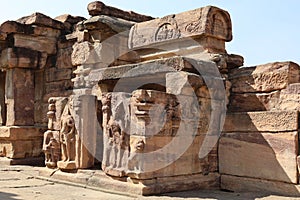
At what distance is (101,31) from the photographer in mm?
7879

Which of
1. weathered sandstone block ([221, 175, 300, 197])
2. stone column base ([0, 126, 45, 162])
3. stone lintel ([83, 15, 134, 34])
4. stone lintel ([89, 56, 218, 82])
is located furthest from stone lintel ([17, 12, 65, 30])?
weathered sandstone block ([221, 175, 300, 197])

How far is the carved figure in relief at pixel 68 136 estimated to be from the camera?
6273mm

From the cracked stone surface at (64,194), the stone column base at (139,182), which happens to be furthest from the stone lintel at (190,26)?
the cracked stone surface at (64,194)

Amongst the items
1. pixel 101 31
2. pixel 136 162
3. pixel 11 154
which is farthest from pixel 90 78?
pixel 11 154

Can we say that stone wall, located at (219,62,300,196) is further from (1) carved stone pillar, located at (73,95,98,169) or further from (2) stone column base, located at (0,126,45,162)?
(2) stone column base, located at (0,126,45,162)

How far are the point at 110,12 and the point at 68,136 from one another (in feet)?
10.7

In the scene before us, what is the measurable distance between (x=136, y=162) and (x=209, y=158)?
1.23m

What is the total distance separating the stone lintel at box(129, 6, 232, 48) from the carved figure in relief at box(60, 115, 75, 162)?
2.02 metres

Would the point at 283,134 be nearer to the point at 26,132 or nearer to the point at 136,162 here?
the point at 136,162

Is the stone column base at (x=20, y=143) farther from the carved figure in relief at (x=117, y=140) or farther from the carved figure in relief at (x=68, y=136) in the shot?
the carved figure in relief at (x=117, y=140)

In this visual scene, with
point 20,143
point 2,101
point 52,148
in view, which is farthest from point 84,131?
point 2,101

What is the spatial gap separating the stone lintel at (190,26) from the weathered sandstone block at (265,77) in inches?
30.0

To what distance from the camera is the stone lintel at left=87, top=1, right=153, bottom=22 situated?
815 cm

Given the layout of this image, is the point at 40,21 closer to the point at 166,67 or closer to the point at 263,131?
the point at 166,67
